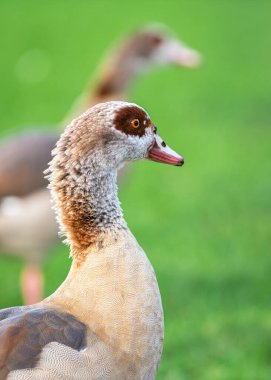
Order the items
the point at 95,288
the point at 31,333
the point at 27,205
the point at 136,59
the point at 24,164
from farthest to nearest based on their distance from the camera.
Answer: the point at 136,59 → the point at 24,164 → the point at 27,205 → the point at 95,288 → the point at 31,333

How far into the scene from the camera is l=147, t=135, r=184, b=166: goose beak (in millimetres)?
3877

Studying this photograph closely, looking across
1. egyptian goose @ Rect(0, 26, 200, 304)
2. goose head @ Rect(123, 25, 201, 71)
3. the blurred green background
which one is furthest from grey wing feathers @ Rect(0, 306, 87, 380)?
goose head @ Rect(123, 25, 201, 71)

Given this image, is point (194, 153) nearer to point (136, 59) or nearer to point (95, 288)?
point (136, 59)

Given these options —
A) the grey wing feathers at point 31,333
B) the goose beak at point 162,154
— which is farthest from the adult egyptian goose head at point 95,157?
the grey wing feathers at point 31,333

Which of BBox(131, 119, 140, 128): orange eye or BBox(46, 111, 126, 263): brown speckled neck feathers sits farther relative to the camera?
BBox(131, 119, 140, 128): orange eye

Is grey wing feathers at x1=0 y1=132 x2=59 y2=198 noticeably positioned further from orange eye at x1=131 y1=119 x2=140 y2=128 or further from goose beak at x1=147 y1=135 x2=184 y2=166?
orange eye at x1=131 y1=119 x2=140 y2=128

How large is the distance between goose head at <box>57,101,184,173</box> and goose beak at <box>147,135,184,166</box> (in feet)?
0.27

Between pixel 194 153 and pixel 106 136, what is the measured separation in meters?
7.57

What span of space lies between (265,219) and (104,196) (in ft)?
16.5

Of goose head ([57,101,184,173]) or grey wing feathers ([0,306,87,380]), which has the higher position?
goose head ([57,101,184,173])

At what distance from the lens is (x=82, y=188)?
3.64 meters

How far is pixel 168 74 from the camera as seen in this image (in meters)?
15.9

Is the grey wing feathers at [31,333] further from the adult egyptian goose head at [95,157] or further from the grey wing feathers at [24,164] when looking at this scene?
the grey wing feathers at [24,164]

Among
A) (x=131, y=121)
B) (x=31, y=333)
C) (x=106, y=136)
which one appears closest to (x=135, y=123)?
(x=131, y=121)
